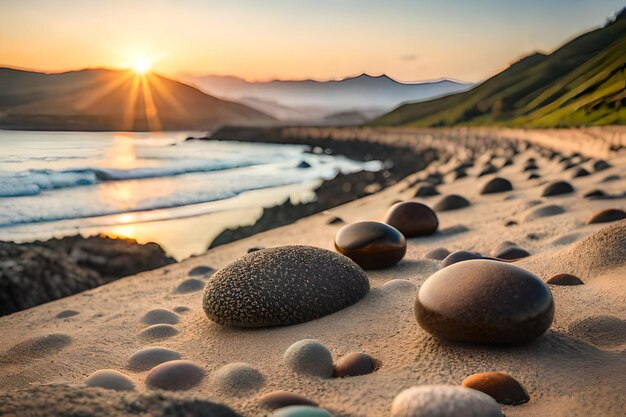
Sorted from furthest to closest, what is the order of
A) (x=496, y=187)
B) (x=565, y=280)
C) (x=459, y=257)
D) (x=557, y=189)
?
(x=496, y=187) → (x=557, y=189) → (x=459, y=257) → (x=565, y=280)

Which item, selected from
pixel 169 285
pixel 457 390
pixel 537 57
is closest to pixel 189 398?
pixel 457 390

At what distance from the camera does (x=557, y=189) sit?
6406mm

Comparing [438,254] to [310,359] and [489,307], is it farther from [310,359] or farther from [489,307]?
[310,359]

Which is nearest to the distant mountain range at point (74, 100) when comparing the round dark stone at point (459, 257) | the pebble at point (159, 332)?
the pebble at point (159, 332)

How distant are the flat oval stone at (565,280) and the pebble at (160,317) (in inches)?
90.2

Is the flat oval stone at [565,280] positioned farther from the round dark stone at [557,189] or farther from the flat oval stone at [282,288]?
the round dark stone at [557,189]

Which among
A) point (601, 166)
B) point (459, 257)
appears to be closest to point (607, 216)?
point (459, 257)

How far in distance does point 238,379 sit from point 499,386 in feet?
3.38

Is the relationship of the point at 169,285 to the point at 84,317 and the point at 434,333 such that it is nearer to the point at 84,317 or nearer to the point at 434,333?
the point at 84,317

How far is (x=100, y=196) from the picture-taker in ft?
25.4

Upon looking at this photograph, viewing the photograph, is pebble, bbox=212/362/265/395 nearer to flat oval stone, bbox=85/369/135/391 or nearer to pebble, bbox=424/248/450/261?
flat oval stone, bbox=85/369/135/391

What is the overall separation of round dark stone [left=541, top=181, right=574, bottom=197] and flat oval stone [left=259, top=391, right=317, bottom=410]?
5.34 meters

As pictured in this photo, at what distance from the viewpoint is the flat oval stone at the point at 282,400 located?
6.21 feet

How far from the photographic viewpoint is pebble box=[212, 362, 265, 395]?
218 cm
